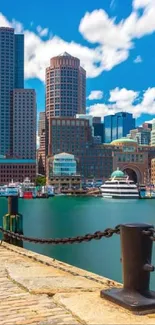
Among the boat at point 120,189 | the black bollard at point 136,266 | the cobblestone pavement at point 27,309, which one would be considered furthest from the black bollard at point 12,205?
the boat at point 120,189

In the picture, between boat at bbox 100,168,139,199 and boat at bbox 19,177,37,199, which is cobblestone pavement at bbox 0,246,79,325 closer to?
boat at bbox 100,168,139,199

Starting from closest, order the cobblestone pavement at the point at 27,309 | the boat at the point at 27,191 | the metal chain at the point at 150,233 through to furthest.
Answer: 1. the cobblestone pavement at the point at 27,309
2. the metal chain at the point at 150,233
3. the boat at the point at 27,191

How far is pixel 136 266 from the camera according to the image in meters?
6.16

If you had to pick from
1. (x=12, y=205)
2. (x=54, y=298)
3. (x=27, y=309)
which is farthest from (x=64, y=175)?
(x=27, y=309)

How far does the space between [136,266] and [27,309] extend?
1570 mm

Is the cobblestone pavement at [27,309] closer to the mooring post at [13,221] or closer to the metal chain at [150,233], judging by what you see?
the metal chain at [150,233]

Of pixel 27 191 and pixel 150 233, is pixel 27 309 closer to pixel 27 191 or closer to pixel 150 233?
pixel 150 233

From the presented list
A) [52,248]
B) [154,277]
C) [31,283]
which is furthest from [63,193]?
[31,283]

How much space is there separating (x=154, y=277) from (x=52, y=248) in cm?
1391

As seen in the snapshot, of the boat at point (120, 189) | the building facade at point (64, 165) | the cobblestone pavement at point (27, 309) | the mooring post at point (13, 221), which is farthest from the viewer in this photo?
the building facade at point (64, 165)

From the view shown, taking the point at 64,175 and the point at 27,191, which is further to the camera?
the point at 64,175

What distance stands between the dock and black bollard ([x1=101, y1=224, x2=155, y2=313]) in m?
0.21

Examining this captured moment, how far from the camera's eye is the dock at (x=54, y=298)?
18.8ft

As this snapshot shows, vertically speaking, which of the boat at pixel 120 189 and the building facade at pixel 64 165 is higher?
the building facade at pixel 64 165
